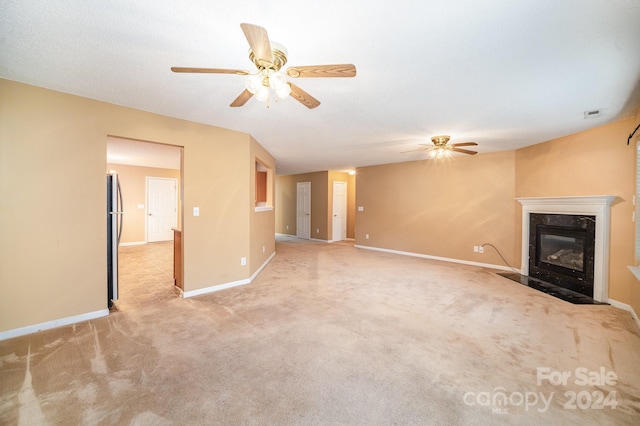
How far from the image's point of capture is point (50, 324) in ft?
A: 8.45

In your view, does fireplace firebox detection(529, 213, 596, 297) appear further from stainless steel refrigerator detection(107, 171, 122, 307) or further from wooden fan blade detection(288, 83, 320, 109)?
stainless steel refrigerator detection(107, 171, 122, 307)

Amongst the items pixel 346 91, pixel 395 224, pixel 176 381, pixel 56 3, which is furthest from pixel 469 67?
pixel 395 224

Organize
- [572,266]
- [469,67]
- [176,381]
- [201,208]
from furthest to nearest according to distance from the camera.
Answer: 1. [572,266]
2. [201,208]
3. [469,67]
4. [176,381]

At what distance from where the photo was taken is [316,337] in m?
2.45

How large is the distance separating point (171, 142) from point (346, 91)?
2384 millimetres

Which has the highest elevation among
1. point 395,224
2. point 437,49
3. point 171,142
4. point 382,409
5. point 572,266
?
point 437,49

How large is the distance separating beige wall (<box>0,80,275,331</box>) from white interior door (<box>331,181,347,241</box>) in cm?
553

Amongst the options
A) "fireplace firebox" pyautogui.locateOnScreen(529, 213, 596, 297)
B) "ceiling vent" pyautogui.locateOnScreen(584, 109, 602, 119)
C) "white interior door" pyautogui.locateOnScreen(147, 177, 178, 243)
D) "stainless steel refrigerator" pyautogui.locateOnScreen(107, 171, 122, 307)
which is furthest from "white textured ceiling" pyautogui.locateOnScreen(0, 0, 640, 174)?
"white interior door" pyautogui.locateOnScreen(147, 177, 178, 243)

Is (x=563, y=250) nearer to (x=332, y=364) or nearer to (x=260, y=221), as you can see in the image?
(x=332, y=364)

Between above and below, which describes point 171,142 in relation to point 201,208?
above

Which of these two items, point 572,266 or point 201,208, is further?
point 572,266

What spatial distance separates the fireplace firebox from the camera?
12.1ft

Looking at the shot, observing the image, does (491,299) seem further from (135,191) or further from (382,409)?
(135,191)

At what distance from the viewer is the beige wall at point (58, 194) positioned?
2406 millimetres
